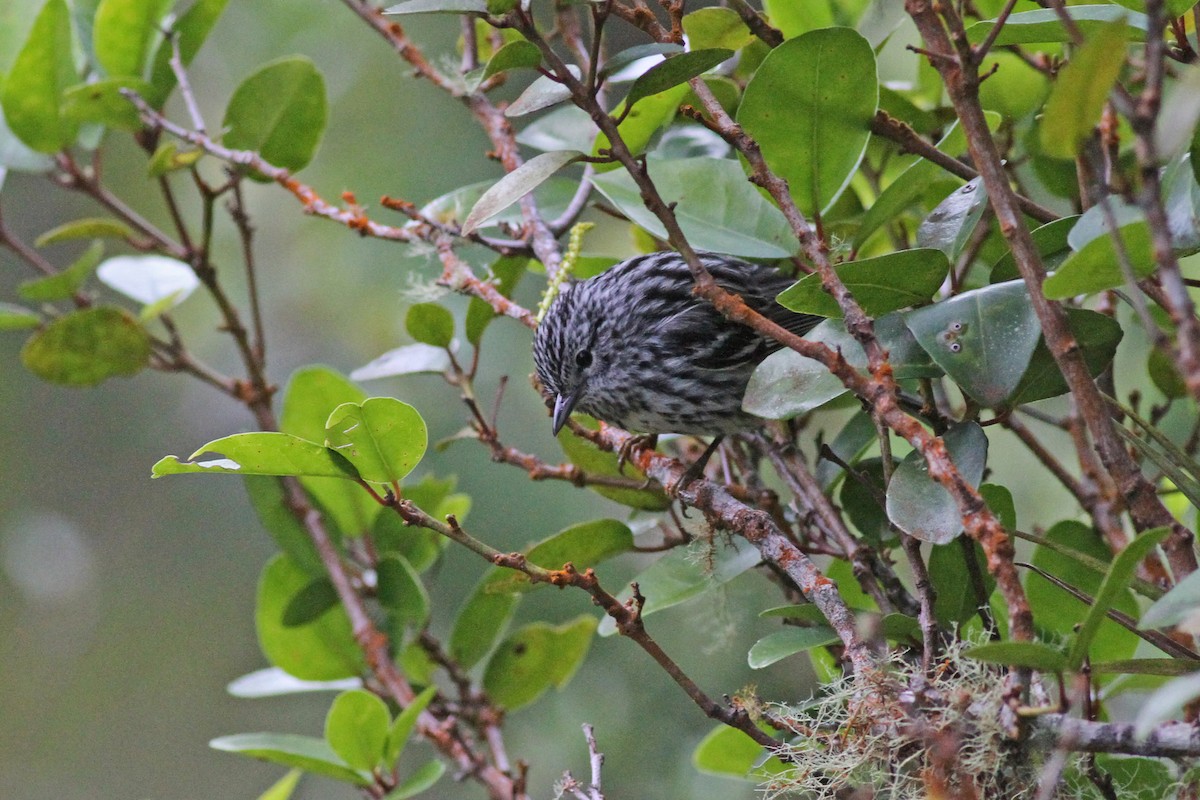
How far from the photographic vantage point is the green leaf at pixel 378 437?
1.49m

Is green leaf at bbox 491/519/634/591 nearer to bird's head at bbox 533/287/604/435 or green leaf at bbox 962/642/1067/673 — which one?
bird's head at bbox 533/287/604/435

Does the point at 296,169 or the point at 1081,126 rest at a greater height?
the point at 1081,126

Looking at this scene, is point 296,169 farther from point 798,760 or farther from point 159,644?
point 159,644

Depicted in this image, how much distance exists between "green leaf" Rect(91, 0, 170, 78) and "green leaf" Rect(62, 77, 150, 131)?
0.28 feet

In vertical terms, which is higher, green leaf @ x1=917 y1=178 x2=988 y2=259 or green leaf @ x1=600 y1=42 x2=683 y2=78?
green leaf @ x1=600 y1=42 x2=683 y2=78

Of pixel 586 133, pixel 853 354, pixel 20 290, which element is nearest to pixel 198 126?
pixel 20 290

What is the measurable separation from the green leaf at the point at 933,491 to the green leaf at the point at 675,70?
57cm

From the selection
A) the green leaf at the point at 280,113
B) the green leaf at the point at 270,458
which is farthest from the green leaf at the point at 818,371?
the green leaf at the point at 280,113

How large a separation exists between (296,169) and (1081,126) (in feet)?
6.32

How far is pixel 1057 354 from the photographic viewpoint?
122cm

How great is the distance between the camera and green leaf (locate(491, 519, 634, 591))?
1.92 meters

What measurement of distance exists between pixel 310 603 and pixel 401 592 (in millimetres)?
209

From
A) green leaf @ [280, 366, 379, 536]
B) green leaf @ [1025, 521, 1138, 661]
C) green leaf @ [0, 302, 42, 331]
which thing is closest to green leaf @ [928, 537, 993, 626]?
green leaf @ [1025, 521, 1138, 661]

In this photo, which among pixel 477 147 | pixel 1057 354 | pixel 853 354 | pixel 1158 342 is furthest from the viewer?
pixel 477 147
